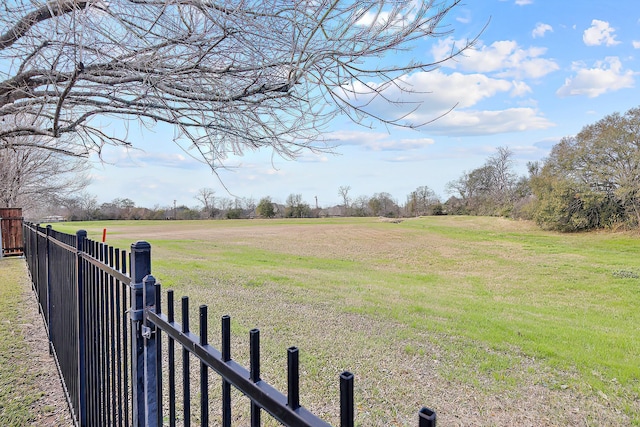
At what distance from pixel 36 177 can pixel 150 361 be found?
16.3 m

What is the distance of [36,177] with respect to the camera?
1369 centimetres

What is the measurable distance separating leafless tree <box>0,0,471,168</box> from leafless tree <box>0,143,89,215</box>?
7221 mm

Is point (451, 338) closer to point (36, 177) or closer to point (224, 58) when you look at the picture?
point (224, 58)

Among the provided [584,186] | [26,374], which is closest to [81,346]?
[26,374]

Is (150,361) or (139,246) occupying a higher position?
(139,246)

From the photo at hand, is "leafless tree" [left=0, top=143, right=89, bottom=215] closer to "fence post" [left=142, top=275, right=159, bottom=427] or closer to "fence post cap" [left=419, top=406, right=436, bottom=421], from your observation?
"fence post" [left=142, top=275, right=159, bottom=427]

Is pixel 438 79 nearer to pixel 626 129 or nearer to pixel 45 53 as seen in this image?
pixel 45 53

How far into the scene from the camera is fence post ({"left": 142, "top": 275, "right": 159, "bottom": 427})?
1329 mm

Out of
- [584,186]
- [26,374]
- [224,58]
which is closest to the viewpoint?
[224,58]

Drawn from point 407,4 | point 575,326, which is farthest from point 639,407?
point 407,4

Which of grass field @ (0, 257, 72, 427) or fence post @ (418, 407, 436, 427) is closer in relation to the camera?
fence post @ (418, 407, 436, 427)

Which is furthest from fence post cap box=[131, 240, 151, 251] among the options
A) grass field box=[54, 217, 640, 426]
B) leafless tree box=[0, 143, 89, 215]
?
leafless tree box=[0, 143, 89, 215]

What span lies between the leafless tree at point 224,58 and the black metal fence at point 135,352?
1.18 meters

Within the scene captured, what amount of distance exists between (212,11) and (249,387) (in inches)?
86.6
